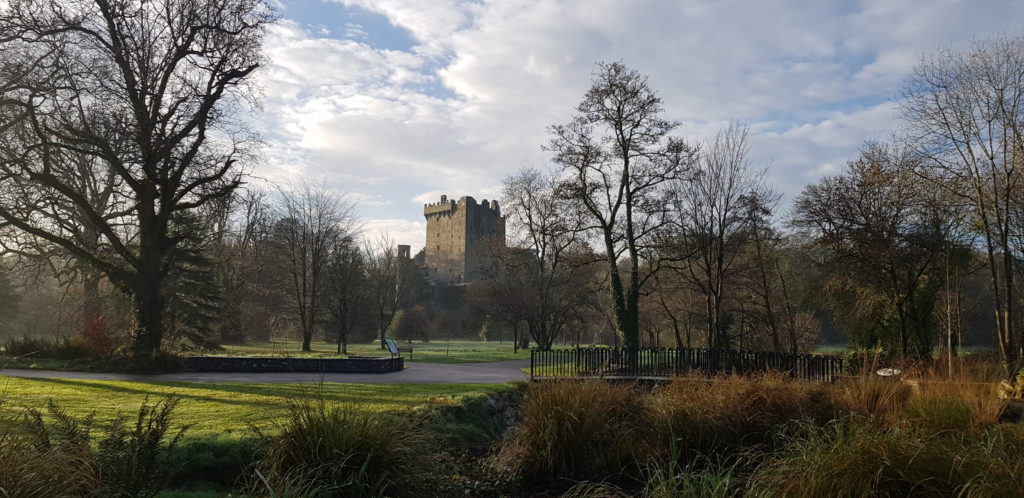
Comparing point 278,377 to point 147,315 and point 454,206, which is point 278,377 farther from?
point 454,206

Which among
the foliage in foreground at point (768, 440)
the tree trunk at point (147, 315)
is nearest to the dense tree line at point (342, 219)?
the tree trunk at point (147, 315)

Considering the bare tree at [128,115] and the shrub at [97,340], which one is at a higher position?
the bare tree at [128,115]

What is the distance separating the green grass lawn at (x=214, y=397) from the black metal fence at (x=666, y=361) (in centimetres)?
338

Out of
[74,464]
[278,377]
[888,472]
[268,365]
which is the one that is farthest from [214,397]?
[888,472]

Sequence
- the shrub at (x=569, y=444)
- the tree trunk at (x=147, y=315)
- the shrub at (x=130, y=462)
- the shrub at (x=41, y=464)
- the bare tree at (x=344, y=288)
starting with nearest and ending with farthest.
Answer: the shrub at (x=41, y=464)
the shrub at (x=130, y=462)
the shrub at (x=569, y=444)
the tree trunk at (x=147, y=315)
the bare tree at (x=344, y=288)

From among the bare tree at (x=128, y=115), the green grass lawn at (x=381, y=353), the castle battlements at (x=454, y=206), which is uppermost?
the castle battlements at (x=454, y=206)

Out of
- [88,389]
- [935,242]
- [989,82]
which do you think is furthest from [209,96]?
[935,242]

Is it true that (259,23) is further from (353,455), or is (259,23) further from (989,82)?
(989,82)

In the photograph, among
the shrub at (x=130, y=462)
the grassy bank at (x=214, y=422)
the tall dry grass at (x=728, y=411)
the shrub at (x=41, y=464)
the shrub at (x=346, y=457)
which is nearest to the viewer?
the shrub at (x=41, y=464)

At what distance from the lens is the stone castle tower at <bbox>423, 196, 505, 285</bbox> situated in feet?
353

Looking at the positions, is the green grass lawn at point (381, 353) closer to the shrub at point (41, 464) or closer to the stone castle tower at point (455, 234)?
the shrub at point (41, 464)

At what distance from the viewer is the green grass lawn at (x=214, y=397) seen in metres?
9.34

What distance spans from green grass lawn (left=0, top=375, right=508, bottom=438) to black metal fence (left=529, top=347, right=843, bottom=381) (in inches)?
133

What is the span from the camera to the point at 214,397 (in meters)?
12.4
